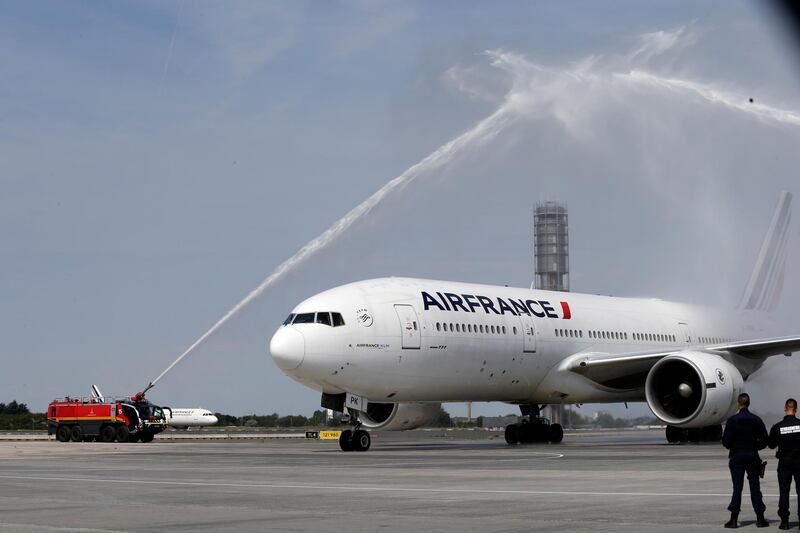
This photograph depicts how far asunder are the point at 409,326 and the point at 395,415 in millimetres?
5122

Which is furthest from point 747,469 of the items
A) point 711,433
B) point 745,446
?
point 711,433

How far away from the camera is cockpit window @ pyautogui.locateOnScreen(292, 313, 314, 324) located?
3027 cm

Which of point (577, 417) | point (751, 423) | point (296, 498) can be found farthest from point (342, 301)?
point (577, 417)

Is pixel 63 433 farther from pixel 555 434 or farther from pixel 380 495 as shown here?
pixel 380 495

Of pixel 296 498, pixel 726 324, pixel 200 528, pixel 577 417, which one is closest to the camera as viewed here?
pixel 200 528

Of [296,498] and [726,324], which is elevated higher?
[726,324]

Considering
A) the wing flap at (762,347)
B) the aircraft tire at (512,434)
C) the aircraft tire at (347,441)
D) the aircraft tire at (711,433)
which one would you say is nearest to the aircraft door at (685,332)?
the wing flap at (762,347)

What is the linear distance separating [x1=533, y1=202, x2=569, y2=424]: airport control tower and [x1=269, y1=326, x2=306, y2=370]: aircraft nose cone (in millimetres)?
65798

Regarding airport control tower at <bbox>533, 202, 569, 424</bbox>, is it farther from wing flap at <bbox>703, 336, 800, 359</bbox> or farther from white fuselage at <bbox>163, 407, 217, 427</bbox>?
wing flap at <bbox>703, 336, 800, 359</bbox>

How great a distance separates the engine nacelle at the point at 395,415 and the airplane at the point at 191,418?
55631 mm

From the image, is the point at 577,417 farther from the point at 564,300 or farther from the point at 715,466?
the point at 715,466

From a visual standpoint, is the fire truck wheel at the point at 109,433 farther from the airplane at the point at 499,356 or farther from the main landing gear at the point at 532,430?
the main landing gear at the point at 532,430

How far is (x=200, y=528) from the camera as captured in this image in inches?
466

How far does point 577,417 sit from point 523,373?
28.0 m
